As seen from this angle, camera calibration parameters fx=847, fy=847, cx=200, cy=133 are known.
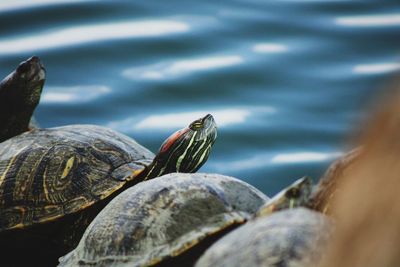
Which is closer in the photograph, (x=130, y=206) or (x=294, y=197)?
(x=294, y=197)

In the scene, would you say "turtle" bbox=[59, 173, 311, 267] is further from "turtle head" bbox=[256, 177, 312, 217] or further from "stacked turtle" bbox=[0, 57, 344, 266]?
"turtle head" bbox=[256, 177, 312, 217]

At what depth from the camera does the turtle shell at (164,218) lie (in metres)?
2.38

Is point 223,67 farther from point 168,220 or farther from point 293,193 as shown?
point 293,193

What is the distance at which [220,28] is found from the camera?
22.5ft

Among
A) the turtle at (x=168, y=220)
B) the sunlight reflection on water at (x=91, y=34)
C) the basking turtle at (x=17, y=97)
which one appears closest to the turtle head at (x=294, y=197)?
the turtle at (x=168, y=220)

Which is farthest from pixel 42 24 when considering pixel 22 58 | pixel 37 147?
pixel 37 147

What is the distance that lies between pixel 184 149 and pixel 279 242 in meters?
1.32

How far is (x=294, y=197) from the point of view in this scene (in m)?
2.18

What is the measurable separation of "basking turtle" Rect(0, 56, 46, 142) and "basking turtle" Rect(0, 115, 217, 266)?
37cm

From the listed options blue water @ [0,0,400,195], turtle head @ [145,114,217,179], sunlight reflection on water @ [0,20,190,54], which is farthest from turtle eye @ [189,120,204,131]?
sunlight reflection on water @ [0,20,190,54]

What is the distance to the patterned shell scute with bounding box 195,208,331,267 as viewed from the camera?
1954 mm

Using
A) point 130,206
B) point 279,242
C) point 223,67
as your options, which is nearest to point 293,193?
point 279,242

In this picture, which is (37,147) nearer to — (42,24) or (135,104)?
(135,104)

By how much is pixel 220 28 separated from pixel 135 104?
1.41 meters
